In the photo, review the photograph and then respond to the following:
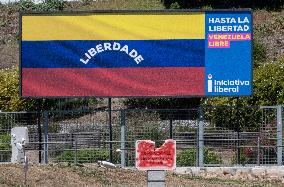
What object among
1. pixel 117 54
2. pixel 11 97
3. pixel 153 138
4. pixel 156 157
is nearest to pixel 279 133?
pixel 153 138

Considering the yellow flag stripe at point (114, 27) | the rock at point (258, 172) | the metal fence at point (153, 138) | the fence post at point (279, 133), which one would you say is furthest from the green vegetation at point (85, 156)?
the fence post at point (279, 133)

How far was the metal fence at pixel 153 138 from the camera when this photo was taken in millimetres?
27172

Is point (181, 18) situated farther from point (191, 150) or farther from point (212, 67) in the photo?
point (191, 150)

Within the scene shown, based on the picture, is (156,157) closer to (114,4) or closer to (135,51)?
(135,51)

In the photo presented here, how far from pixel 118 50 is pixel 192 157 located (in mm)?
4073

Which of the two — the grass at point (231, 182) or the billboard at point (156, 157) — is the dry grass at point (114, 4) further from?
the billboard at point (156, 157)

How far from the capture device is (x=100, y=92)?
2756 centimetres

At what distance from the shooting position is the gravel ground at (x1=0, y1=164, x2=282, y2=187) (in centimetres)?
2137

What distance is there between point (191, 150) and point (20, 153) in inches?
218

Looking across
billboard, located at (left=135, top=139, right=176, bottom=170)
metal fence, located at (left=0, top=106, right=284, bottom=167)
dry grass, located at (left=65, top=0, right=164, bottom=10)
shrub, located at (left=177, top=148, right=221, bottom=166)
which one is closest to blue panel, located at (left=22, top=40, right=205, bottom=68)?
metal fence, located at (left=0, top=106, right=284, bottom=167)

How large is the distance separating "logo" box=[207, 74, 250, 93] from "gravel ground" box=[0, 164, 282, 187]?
366 cm

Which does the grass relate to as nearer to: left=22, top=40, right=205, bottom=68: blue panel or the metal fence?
the metal fence

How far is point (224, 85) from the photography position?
90.5 ft

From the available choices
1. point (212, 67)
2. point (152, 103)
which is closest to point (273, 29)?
point (152, 103)
